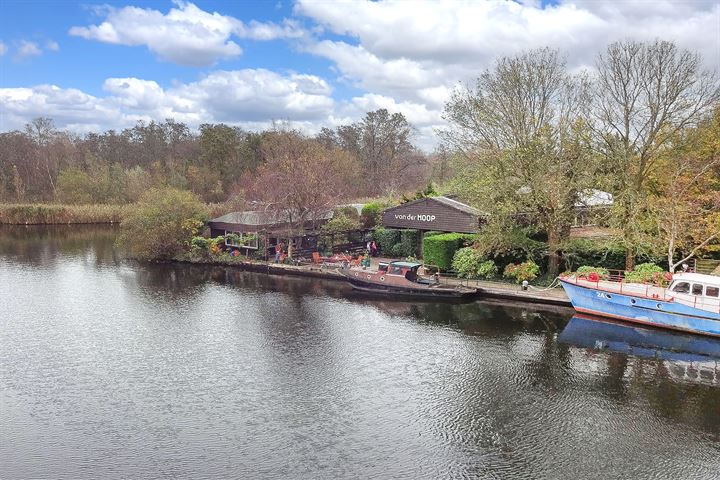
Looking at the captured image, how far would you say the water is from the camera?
42.2 ft

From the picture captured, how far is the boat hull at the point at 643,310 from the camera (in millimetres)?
21391

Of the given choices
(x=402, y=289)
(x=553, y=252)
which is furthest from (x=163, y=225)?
(x=553, y=252)

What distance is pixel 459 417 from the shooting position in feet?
49.0

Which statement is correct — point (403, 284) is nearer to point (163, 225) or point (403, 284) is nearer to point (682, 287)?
point (682, 287)

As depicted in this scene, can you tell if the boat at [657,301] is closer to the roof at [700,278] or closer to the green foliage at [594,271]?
the roof at [700,278]

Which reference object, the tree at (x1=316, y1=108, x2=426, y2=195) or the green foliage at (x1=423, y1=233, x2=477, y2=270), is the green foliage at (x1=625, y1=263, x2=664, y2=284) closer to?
the green foliage at (x1=423, y1=233, x2=477, y2=270)

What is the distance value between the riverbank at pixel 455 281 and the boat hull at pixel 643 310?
59.5 inches

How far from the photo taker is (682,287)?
22.1 m

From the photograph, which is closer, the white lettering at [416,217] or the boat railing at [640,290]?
the boat railing at [640,290]

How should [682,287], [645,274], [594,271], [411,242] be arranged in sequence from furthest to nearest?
[411,242], [594,271], [645,274], [682,287]

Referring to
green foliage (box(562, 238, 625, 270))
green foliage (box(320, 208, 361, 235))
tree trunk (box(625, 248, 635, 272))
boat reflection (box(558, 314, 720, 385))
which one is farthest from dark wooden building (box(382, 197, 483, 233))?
boat reflection (box(558, 314, 720, 385))

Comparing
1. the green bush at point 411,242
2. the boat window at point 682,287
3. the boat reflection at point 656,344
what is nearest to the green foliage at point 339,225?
the green bush at point 411,242

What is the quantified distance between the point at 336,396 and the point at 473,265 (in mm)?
15503

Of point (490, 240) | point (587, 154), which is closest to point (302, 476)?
point (490, 240)
